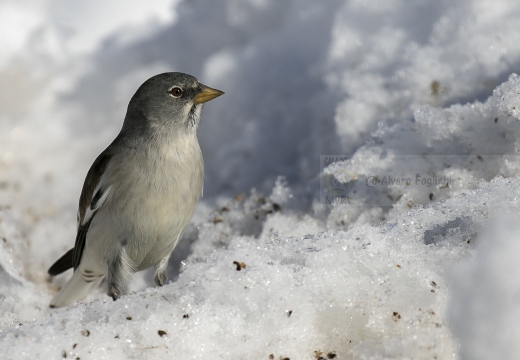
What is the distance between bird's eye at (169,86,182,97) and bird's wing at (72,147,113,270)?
540mm

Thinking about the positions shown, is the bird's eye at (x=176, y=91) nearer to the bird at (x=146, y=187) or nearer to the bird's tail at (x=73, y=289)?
the bird at (x=146, y=187)

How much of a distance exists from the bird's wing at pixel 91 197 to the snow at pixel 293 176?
0.46m

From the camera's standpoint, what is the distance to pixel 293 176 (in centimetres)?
545

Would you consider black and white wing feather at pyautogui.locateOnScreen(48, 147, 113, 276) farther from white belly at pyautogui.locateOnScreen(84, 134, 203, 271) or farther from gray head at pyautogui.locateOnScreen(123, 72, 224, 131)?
gray head at pyautogui.locateOnScreen(123, 72, 224, 131)

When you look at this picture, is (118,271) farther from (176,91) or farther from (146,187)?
(176,91)

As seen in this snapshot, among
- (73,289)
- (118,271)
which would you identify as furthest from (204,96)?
(73,289)

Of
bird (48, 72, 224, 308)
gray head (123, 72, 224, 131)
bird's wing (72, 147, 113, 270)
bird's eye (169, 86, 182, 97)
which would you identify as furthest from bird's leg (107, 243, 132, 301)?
bird's eye (169, 86, 182, 97)

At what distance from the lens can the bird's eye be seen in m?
4.69

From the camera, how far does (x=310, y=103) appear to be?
18.7 ft

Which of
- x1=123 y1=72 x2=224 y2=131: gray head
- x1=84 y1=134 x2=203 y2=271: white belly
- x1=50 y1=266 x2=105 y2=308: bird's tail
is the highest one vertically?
x1=123 y1=72 x2=224 y2=131: gray head

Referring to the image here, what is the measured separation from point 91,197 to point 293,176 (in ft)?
5.17

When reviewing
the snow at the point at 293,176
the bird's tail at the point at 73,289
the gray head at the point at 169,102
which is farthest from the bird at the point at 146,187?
the snow at the point at 293,176

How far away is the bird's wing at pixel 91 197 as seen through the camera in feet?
14.5

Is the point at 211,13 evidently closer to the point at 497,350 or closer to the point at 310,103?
the point at 310,103
